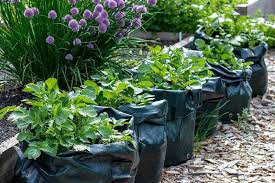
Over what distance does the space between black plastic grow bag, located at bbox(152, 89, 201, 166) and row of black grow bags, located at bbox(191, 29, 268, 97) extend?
1684mm

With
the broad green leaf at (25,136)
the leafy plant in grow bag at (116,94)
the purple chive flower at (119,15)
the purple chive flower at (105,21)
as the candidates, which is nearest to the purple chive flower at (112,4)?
the purple chive flower at (105,21)

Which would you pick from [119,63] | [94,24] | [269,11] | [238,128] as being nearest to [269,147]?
[238,128]

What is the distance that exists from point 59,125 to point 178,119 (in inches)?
55.8

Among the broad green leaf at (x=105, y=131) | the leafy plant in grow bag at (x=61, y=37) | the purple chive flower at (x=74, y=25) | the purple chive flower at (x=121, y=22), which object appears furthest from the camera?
the purple chive flower at (x=121, y=22)

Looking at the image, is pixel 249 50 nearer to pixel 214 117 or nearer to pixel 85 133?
pixel 214 117

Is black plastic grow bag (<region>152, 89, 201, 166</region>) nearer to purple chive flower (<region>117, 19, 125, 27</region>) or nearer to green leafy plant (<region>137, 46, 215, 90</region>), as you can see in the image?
green leafy plant (<region>137, 46, 215, 90</region>)

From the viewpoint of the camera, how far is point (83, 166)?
10.7 ft

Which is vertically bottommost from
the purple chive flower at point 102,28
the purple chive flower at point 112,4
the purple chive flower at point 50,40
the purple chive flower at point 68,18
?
the purple chive flower at point 50,40

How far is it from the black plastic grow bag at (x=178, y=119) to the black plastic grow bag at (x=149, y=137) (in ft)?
1.21

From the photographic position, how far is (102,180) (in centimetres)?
333

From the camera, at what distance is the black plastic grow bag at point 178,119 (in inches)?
175

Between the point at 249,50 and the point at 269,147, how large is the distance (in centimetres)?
144

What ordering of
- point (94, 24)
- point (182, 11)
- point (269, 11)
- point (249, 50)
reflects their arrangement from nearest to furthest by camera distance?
point (94, 24) < point (249, 50) < point (182, 11) < point (269, 11)

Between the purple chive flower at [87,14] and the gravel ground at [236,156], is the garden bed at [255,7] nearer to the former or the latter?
the gravel ground at [236,156]
